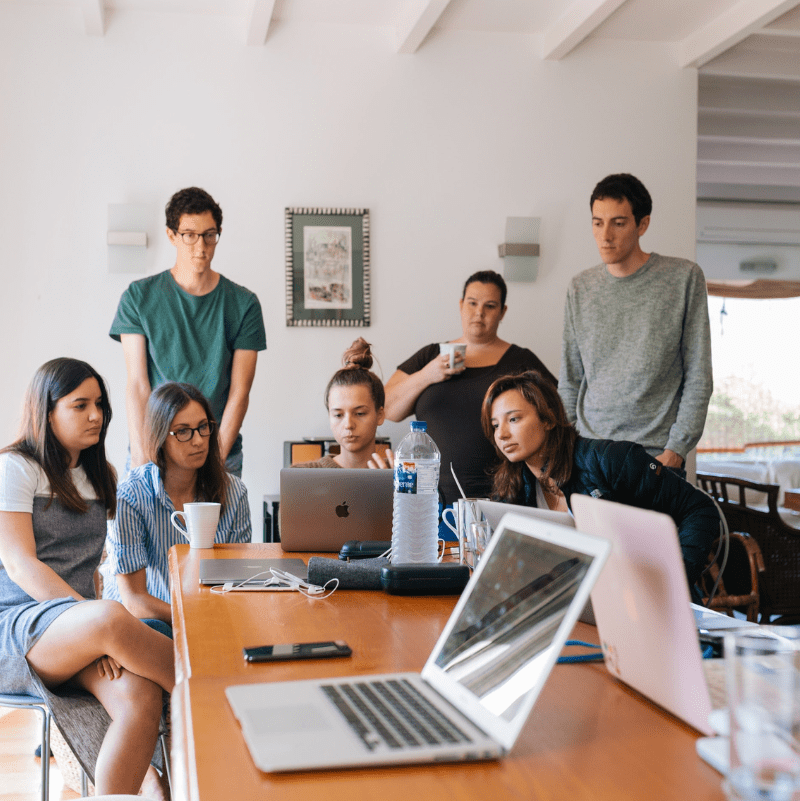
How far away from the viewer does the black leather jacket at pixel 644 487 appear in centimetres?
193

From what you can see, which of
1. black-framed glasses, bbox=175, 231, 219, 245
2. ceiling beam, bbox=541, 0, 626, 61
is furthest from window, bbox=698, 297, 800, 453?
black-framed glasses, bbox=175, 231, 219, 245

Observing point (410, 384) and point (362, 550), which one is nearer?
point (362, 550)

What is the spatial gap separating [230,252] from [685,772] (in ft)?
11.0

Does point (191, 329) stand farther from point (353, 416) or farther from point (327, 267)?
point (353, 416)

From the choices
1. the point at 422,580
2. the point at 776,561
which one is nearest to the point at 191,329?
the point at 422,580

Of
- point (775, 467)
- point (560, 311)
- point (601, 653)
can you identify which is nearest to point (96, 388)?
point (601, 653)

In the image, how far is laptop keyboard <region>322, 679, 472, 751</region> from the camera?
0.73 meters

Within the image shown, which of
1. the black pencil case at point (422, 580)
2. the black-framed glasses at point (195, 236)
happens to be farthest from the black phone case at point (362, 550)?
the black-framed glasses at point (195, 236)

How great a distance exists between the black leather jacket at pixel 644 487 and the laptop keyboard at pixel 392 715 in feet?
3.95

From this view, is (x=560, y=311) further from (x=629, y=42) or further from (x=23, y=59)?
(x=23, y=59)

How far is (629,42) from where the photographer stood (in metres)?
4.07

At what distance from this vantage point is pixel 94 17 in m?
3.48

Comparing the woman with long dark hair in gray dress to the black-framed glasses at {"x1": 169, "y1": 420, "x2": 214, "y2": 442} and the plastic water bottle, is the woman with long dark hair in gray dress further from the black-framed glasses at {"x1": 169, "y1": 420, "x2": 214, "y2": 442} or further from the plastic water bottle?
the plastic water bottle

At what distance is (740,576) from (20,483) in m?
2.81
